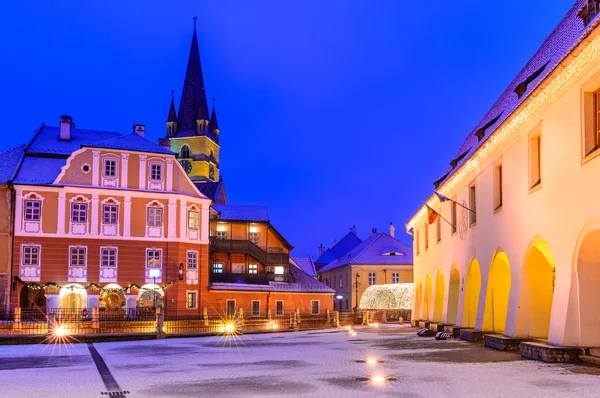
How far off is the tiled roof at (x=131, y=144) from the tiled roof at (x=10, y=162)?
4824mm

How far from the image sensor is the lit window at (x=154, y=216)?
1825 inches

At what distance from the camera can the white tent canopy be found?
53938 mm

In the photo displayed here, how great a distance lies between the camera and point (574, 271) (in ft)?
50.0

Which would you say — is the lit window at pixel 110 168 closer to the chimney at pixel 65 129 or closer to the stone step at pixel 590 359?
the chimney at pixel 65 129

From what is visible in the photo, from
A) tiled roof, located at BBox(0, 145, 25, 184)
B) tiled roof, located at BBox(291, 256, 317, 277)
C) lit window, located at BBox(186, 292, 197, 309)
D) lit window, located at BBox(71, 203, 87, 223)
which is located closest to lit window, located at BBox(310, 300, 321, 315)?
lit window, located at BBox(186, 292, 197, 309)

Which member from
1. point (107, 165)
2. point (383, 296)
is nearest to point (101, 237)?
point (107, 165)

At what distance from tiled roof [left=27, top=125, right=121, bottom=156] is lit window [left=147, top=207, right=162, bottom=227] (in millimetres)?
5892

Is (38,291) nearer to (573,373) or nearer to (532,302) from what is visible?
(532,302)

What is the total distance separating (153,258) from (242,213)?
12.6m

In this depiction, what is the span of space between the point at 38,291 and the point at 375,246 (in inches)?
1644

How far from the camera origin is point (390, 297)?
55312mm

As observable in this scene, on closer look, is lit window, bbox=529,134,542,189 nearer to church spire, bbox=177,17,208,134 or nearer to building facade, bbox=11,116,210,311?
building facade, bbox=11,116,210,311

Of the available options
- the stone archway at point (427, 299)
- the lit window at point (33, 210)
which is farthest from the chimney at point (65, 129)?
the stone archway at point (427, 299)

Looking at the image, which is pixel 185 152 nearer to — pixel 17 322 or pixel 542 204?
pixel 17 322
